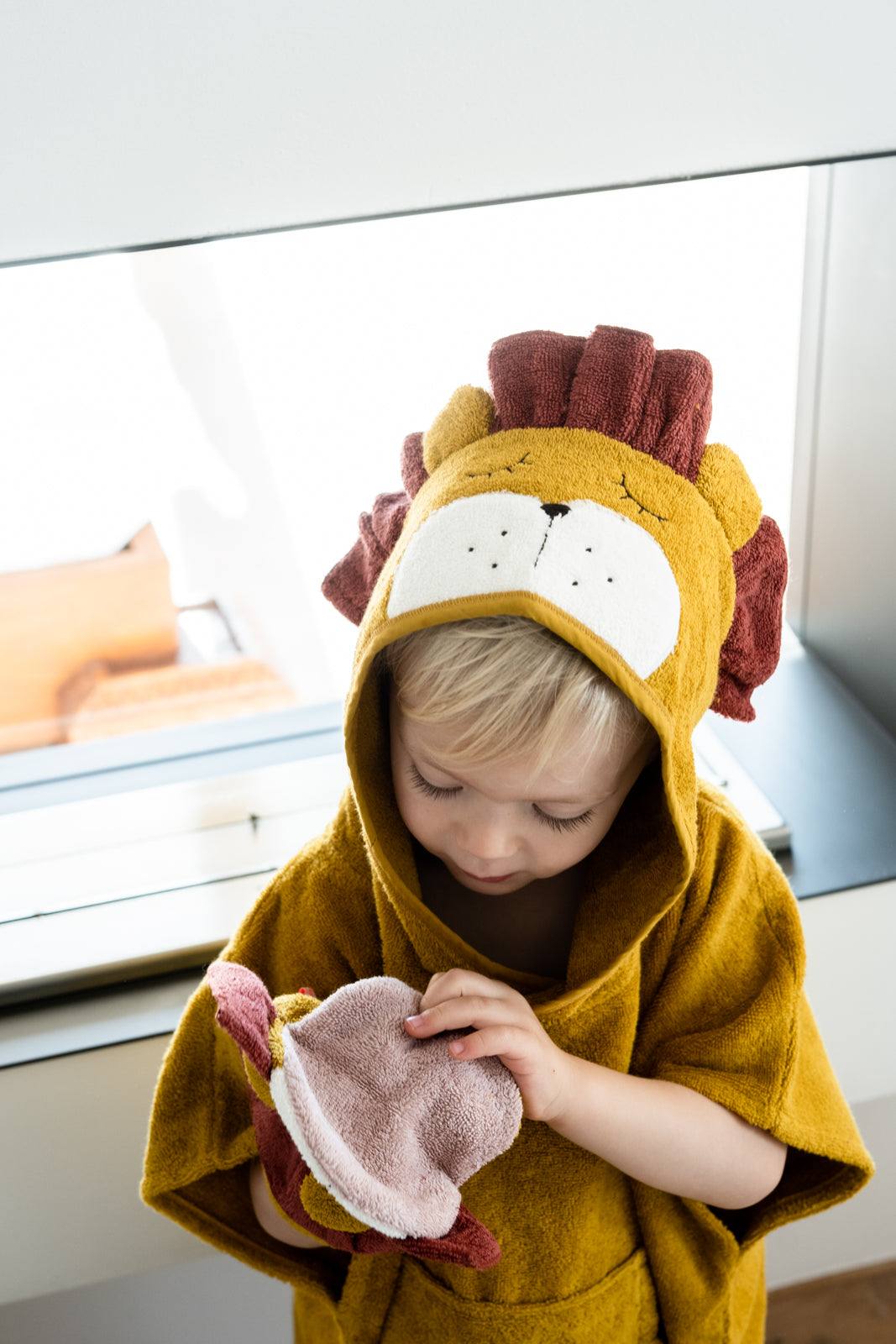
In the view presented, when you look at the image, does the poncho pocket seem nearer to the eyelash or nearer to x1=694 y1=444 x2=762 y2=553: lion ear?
the eyelash

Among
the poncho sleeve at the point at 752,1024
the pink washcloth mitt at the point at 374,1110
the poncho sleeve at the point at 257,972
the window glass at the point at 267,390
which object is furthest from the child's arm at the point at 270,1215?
the window glass at the point at 267,390

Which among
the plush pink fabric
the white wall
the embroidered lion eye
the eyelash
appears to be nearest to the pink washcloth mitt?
the plush pink fabric

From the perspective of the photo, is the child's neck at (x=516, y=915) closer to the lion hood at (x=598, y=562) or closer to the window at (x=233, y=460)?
the lion hood at (x=598, y=562)

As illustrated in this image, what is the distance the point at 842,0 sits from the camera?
0.79m

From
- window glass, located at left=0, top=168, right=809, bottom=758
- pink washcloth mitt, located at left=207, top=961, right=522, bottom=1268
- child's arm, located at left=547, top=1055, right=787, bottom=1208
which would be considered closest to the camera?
pink washcloth mitt, located at left=207, top=961, right=522, bottom=1268

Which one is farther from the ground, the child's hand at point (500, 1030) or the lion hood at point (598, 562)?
the lion hood at point (598, 562)

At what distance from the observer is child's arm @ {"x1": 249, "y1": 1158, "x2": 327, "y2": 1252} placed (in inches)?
32.8

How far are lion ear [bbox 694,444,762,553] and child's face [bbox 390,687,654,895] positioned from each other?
13 cm

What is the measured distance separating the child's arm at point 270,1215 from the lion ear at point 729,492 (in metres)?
0.50

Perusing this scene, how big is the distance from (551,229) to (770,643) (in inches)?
14.8

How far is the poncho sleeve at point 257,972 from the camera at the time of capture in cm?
83

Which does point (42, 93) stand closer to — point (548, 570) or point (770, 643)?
point (548, 570)

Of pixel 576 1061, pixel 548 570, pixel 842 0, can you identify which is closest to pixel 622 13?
pixel 842 0

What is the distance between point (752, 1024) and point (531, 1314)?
0.24m
